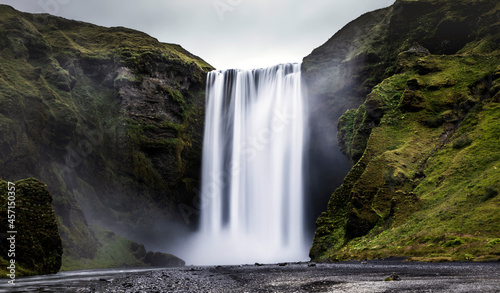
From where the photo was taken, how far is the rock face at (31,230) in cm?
2533

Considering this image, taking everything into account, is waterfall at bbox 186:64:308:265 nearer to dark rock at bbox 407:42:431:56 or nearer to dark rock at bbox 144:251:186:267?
dark rock at bbox 144:251:186:267

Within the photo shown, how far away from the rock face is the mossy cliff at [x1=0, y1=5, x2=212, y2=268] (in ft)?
57.3

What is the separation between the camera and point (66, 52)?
214 ft

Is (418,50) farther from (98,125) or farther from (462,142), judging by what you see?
(98,125)

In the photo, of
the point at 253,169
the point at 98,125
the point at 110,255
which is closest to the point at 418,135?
the point at 253,169

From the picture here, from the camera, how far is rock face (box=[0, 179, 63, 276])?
25328 mm

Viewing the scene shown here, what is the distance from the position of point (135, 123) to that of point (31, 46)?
20.4 m

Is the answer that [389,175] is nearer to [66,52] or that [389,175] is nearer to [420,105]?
[420,105]

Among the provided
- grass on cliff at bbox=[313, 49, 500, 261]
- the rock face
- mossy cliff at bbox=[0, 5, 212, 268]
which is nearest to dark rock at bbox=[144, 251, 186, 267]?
mossy cliff at bbox=[0, 5, 212, 268]

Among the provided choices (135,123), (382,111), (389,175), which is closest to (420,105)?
Answer: (382,111)

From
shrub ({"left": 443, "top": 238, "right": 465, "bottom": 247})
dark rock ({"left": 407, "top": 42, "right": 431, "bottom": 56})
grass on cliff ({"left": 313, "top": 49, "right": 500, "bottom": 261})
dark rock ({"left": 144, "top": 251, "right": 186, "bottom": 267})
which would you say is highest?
dark rock ({"left": 407, "top": 42, "right": 431, "bottom": 56})

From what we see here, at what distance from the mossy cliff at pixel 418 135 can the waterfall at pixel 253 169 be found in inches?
281

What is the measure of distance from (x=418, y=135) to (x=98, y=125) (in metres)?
47.8

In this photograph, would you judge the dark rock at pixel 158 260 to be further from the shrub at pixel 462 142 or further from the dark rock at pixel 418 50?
the dark rock at pixel 418 50
